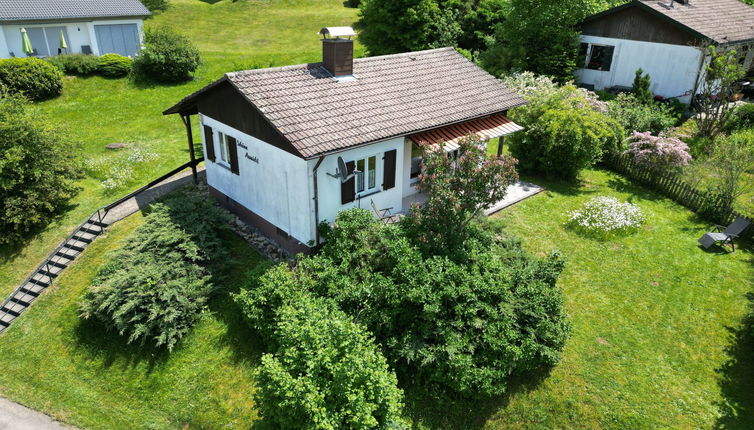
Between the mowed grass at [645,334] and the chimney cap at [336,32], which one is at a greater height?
the chimney cap at [336,32]

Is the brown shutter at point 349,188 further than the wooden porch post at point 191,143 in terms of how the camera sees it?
No

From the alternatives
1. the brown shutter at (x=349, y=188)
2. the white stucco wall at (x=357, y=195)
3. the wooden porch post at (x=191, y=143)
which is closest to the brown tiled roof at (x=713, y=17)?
the white stucco wall at (x=357, y=195)

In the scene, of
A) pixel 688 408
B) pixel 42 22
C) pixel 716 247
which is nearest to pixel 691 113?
pixel 716 247

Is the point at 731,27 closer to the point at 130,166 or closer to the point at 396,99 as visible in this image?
the point at 396,99

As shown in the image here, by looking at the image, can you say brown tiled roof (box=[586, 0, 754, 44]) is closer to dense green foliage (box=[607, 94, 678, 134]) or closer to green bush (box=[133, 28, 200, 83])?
dense green foliage (box=[607, 94, 678, 134])

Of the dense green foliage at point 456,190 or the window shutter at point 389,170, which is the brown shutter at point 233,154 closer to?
the window shutter at point 389,170

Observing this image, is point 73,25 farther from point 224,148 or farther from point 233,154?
point 233,154
